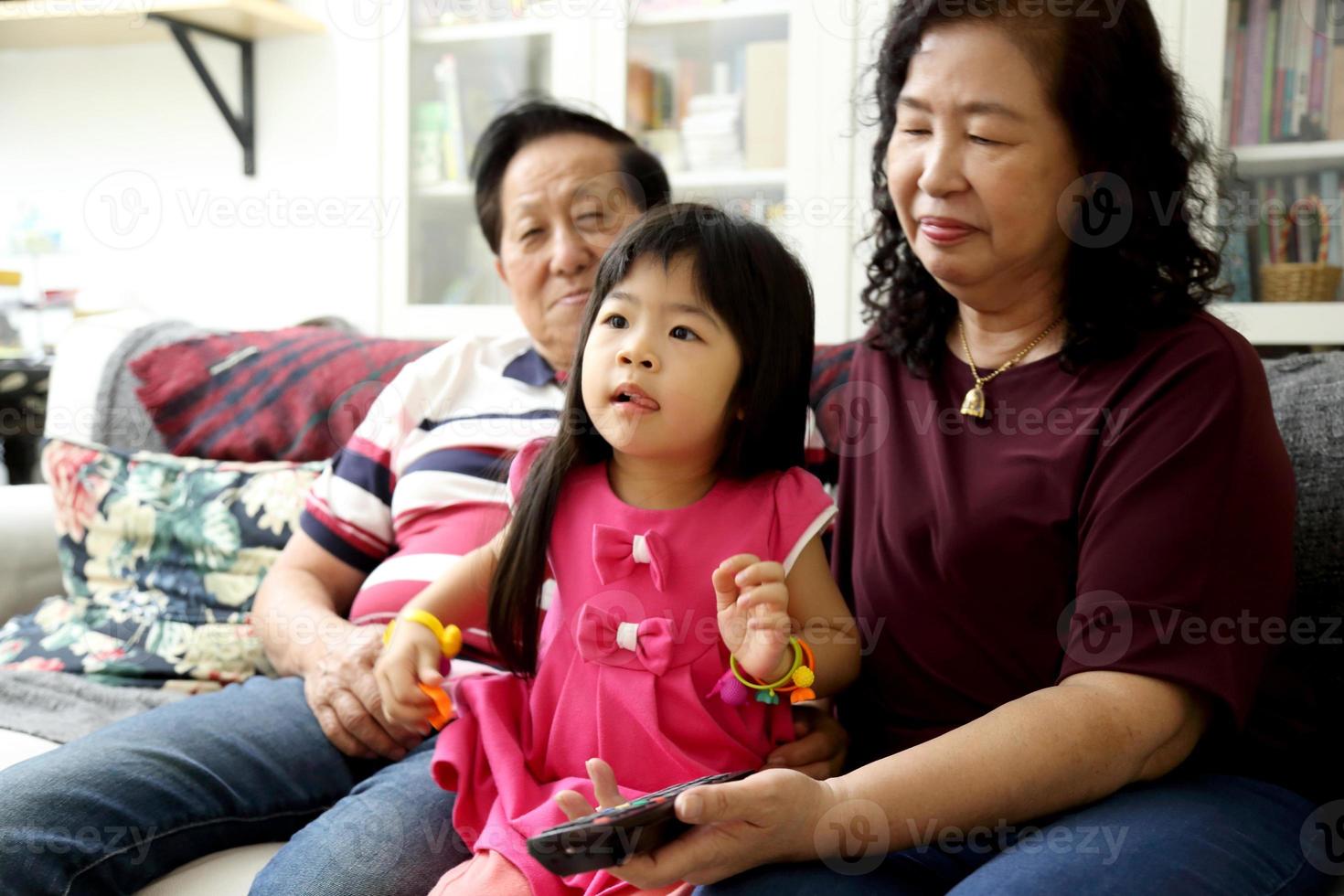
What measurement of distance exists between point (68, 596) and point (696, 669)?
1189 millimetres

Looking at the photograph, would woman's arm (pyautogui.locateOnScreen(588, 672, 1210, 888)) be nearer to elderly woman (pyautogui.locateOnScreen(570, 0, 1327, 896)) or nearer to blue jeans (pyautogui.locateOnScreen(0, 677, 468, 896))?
elderly woman (pyautogui.locateOnScreen(570, 0, 1327, 896))

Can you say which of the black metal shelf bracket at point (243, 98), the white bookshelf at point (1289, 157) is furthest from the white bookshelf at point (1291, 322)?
the black metal shelf bracket at point (243, 98)

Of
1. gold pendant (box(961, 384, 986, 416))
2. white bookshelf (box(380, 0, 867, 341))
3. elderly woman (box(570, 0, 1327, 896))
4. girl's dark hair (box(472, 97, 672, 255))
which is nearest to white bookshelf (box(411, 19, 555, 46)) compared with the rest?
white bookshelf (box(380, 0, 867, 341))

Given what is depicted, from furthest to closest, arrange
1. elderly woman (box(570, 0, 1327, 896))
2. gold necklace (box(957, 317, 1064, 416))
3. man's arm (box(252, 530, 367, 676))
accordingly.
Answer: man's arm (box(252, 530, 367, 676)) → gold necklace (box(957, 317, 1064, 416)) → elderly woman (box(570, 0, 1327, 896))

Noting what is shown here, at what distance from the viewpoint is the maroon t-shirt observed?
38.2 inches

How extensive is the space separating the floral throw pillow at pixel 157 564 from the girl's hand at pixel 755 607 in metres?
0.89

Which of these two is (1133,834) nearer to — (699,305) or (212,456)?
(699,305)

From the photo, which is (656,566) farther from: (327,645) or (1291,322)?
(1291,322)

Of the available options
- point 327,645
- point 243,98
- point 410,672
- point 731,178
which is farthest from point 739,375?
point 243,98

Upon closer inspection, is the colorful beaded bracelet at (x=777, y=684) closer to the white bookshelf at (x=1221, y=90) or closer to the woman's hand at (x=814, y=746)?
the woman's hand at (x=814, y=746)

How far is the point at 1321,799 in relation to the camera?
3.80ft

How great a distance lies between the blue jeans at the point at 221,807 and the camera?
1.10m

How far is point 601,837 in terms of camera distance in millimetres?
809

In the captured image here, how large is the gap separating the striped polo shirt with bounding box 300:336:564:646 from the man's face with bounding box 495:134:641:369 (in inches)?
2.5
